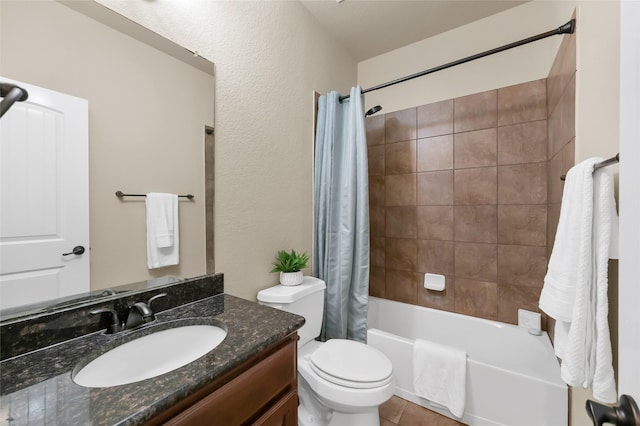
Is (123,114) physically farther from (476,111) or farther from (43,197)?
(476,111)

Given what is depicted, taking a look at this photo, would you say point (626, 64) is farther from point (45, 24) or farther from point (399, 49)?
point (399, 49)

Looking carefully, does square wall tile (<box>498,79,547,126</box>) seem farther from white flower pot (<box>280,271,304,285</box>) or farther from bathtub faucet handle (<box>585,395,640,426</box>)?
bathtub faucet handle (<box>585,395,640,426</box>)

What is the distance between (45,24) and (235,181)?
81 centimetres

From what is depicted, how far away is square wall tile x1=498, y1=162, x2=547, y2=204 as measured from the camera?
1821 mm

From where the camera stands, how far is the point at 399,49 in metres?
2.33

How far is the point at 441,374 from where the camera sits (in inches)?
62.1

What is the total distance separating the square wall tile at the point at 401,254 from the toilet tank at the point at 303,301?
948 mm

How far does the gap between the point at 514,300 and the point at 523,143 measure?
43.5 inches

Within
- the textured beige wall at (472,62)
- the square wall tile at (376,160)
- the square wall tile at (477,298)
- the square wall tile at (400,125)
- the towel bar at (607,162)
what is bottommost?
the square wall tile at (477,298)

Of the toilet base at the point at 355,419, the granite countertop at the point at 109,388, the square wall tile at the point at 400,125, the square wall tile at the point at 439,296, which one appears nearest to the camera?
the granite countertop at the point at 109,388

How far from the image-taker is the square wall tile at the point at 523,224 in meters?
1.82

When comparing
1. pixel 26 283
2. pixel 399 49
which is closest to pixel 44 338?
pixel 26 283

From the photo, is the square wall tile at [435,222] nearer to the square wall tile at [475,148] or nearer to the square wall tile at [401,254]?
the square wall tile at [401,254]

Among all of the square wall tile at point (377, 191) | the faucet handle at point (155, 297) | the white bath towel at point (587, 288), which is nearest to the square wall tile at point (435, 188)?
the square wall tile at point (377, 191)
